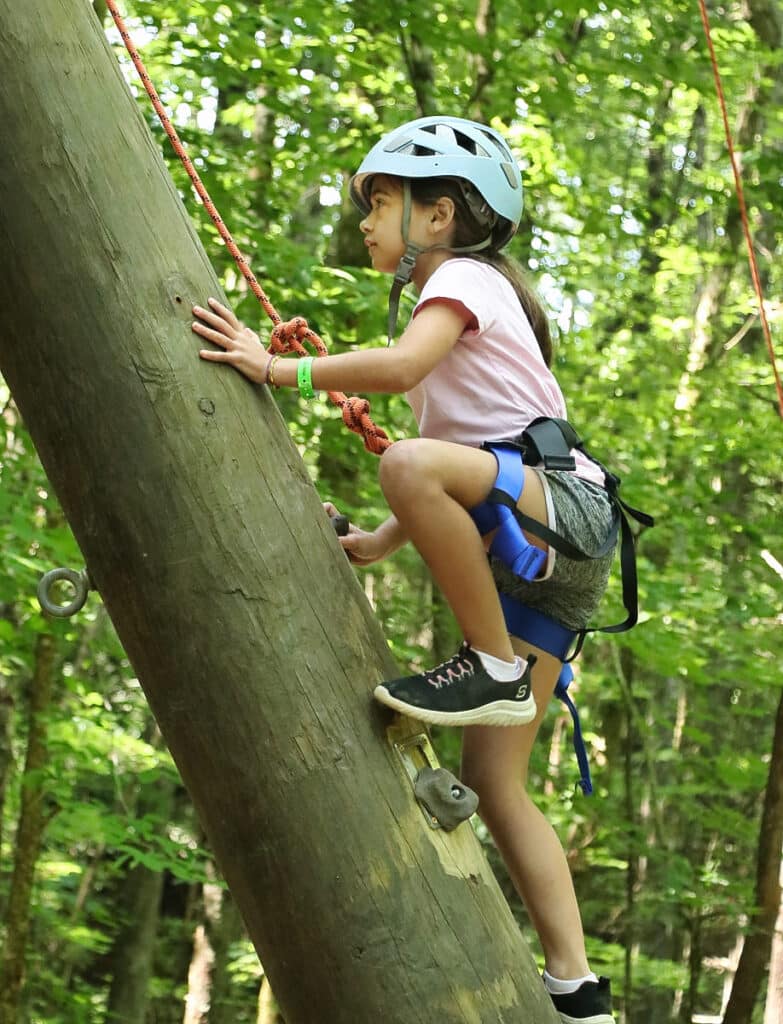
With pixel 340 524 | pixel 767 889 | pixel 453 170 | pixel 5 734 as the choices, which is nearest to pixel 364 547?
pixel 340 524

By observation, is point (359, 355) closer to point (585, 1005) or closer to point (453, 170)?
point (453, 170)

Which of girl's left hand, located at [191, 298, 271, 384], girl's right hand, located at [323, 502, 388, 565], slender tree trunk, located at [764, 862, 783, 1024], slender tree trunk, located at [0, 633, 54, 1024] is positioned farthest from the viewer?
slender tree trunk, located at [0, 633, 54, 1024]

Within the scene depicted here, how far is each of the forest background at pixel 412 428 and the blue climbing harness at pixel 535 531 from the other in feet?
8.99

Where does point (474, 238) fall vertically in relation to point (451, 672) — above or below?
above

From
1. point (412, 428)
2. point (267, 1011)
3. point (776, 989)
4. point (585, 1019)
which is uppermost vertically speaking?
point (585, 1019)

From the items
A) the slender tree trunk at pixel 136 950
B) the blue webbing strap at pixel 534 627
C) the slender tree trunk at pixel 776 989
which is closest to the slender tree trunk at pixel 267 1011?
the slender tree trunk at pixel 776 989

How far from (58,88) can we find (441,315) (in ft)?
2.51

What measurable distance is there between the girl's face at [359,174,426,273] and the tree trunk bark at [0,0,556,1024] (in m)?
0.69

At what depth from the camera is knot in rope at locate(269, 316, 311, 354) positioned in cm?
208

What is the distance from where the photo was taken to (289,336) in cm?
211

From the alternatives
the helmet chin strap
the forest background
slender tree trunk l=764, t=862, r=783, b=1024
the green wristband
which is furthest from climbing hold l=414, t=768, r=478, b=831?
slender tree trunk l=764, t=862, r=783, b=1024

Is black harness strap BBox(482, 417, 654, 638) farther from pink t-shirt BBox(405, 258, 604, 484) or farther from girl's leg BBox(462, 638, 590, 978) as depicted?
girl's leg BBox(462, 638, 590, 978)

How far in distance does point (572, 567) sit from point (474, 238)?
0.70 m

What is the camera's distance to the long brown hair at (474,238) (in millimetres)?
2307
